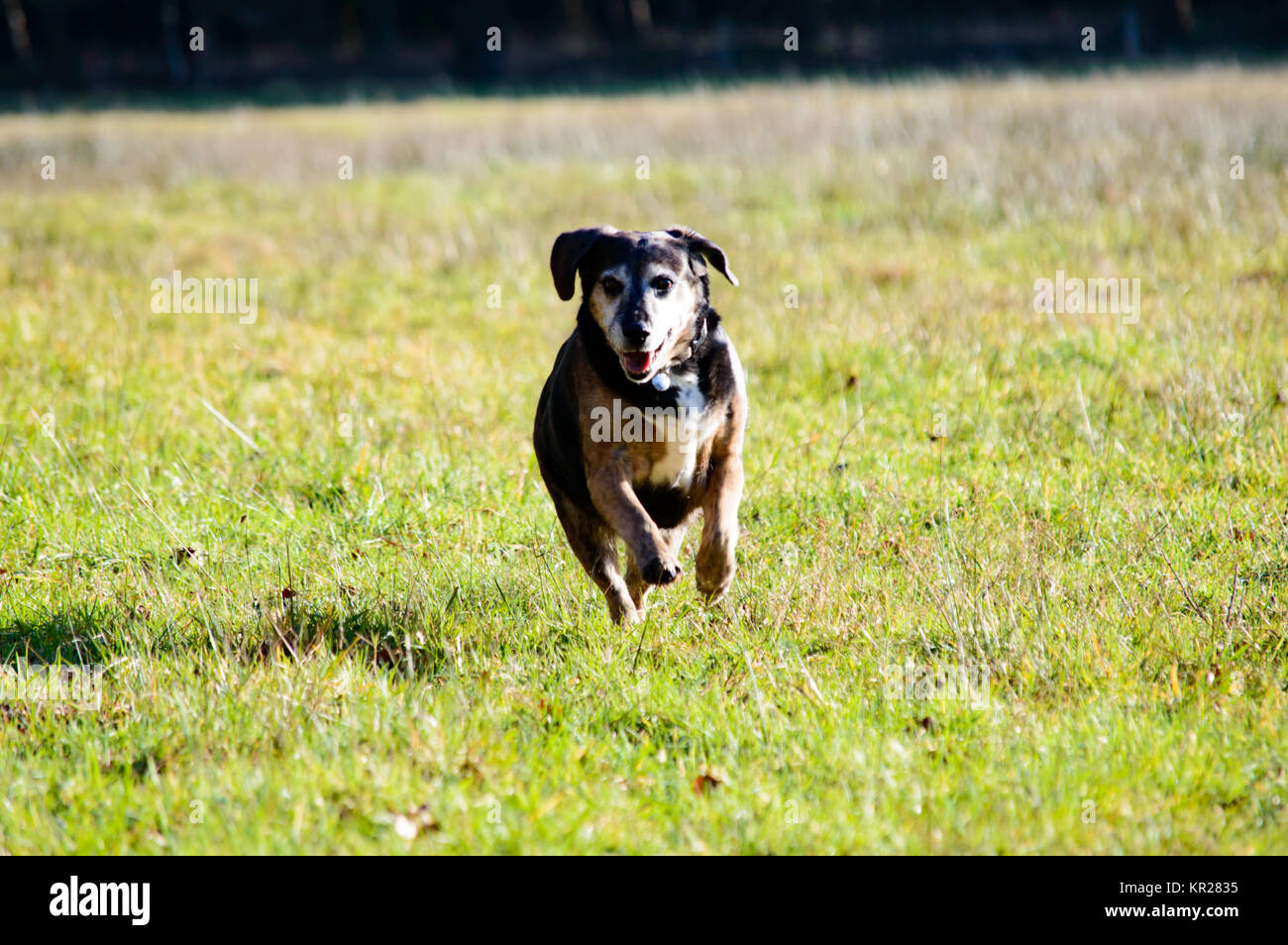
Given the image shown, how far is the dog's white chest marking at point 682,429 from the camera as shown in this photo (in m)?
4.33

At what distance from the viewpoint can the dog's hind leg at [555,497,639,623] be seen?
4.37m

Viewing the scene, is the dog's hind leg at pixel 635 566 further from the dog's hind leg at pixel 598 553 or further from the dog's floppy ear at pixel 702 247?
the dog's floppy ear at pixel 702 247

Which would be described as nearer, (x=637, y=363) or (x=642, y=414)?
(x=637, y=363)

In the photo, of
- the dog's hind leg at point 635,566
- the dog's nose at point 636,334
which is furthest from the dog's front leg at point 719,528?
the dog's nose at point 636,334

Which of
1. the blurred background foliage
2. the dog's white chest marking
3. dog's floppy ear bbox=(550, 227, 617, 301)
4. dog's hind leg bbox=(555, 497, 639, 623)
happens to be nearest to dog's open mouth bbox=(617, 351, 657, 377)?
the dog's white chest marking

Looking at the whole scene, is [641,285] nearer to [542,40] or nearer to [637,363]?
[637,363]

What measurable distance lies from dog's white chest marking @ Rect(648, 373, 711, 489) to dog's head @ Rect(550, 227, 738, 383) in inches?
4.6

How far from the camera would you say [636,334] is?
13.5 feet

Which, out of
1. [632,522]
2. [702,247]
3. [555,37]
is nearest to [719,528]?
[632,522]

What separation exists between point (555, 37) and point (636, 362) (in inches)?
1578

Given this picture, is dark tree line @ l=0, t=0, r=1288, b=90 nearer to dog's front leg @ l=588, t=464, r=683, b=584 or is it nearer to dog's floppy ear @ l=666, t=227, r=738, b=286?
dog's floppy ear @ l=666, t=227, r=738, b=286
